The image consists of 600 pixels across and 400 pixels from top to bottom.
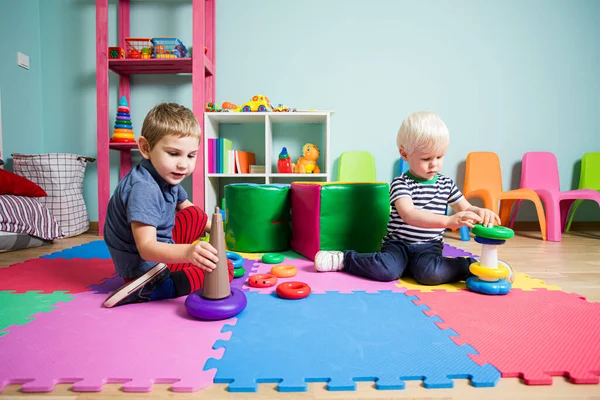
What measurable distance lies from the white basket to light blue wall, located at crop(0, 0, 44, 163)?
1.12 feet

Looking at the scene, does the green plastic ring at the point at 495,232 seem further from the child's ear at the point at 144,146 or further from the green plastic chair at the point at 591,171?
the green plastic chair at the point at 591,171

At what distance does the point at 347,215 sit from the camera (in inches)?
71.3

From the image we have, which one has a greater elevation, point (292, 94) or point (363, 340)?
point (292, 94)

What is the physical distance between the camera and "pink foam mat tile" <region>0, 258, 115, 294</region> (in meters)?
1.36

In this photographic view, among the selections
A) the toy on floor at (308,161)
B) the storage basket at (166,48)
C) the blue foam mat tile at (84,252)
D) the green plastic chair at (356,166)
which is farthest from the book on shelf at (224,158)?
the blue foam mat tile at (84,252)

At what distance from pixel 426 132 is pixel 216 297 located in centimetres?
102

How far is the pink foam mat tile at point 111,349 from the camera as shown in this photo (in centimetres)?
76

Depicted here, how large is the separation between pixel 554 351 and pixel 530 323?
17 centimetres

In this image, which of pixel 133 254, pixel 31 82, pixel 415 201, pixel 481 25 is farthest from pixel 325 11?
pixel 133 254

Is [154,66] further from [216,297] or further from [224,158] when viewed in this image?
[216,297]

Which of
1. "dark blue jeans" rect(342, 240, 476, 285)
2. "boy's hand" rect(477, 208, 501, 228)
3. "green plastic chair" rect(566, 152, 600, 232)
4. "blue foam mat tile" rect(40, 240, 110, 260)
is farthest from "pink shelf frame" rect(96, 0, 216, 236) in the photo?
"green plastic chair" rect(566, 152, 600, 232)

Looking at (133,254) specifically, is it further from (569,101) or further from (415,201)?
(569,101)

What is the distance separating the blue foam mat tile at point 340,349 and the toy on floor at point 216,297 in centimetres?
5

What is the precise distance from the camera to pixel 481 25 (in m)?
3.13
